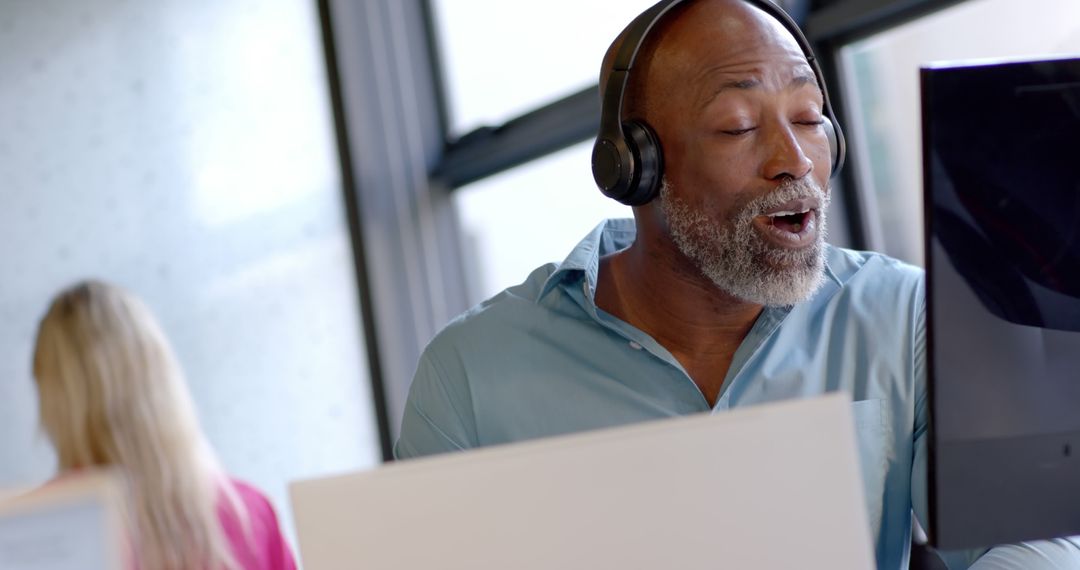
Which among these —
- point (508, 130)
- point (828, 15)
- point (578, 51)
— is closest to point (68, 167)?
point (508, 130)

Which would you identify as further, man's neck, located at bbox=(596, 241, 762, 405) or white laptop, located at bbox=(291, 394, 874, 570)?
man's neck, located at bbox=(596, 241, 762, 405)

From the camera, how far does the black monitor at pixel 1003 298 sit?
76 cm

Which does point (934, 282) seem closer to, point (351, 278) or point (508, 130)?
point (508, 130)

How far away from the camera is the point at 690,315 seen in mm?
1397

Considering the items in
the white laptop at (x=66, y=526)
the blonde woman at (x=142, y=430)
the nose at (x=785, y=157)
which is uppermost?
the nose at (x=785, y=157)

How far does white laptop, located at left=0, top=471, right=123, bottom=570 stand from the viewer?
0.62m

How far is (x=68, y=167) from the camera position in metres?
2.95

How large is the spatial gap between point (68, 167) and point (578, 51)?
1.27m

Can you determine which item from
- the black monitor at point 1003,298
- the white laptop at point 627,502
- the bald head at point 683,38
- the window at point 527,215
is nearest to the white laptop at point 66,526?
the white laptop at point 627,502

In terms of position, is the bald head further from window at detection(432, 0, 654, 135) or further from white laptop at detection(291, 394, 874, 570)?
window at detection(432, 0, 654, 135)

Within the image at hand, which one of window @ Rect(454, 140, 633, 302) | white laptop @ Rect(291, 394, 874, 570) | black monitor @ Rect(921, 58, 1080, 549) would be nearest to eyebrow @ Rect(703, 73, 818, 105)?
black monitor @ Rect(921, 58, 1080, 549)

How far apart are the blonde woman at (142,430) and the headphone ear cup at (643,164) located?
32.8 inches

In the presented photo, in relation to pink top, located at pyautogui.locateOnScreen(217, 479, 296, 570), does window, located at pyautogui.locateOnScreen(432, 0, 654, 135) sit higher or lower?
higher

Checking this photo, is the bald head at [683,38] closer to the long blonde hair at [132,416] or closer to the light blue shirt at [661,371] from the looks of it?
the light blue shirt at [661,371]
